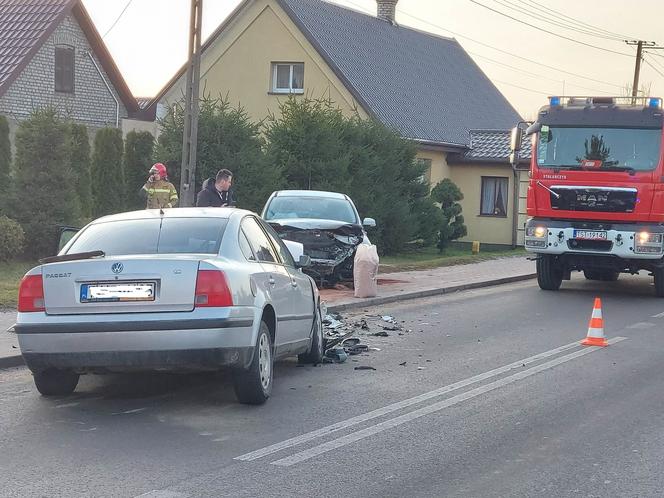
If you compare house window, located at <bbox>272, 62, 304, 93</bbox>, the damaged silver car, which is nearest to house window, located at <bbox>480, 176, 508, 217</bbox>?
house window, located at <bbox>272, 62, 304, 93</bbox>

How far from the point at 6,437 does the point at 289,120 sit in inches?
715

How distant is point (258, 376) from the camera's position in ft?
27.9

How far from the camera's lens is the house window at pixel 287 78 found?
35625 millimetres

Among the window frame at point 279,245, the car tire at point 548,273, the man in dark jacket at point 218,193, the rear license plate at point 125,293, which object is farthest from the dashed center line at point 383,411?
the car tire at point 548,273

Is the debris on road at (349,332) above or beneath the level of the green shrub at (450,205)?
beneath

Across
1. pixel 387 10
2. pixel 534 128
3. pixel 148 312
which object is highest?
pixel 387 10

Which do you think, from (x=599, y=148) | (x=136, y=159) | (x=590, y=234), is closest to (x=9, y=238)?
(x=136, y=159)

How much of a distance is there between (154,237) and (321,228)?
920cm

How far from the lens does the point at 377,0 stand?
43500 millimetres

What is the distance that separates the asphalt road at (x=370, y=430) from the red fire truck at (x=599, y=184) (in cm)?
680

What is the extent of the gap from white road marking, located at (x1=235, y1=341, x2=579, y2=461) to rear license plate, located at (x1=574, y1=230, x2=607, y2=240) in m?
7.16

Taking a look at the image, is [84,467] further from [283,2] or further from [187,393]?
[283,2]

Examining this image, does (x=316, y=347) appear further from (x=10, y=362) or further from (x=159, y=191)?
(x=159, y=191)

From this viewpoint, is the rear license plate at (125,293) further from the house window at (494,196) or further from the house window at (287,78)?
the house window at (494,196)
